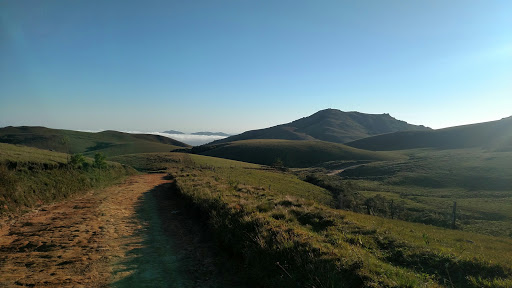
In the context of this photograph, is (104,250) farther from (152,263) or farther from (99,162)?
(99,162)

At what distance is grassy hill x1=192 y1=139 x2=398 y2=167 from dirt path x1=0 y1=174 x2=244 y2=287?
10315 centimetres

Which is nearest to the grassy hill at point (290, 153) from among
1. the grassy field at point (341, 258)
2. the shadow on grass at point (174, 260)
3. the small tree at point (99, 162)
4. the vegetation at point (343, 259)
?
the small tree at point (99, 162)

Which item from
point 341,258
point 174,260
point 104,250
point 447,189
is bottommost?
point 447,189

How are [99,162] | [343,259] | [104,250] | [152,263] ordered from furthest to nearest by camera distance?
[99,162]
[104,250]
[152,263]
[343,259]

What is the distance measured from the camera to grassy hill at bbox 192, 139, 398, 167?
121812 millimetres

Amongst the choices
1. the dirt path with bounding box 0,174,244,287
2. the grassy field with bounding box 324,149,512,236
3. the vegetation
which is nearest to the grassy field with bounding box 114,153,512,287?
the vegetation

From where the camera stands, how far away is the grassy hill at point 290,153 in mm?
121812

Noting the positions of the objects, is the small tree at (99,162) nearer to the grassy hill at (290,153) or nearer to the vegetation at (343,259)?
the vegetation at (343,259)

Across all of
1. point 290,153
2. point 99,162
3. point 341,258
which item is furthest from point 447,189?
point 290,153

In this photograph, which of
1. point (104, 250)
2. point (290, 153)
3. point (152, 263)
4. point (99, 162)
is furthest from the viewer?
point (290, 153)

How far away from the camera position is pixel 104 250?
362 inches

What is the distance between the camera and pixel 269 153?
127750 mm

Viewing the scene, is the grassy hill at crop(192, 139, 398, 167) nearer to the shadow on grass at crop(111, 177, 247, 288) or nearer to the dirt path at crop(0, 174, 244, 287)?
the dirt path at crop(0, 174, 244, 287)

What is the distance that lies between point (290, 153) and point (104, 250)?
122 metres
